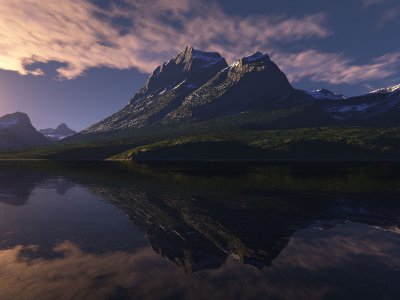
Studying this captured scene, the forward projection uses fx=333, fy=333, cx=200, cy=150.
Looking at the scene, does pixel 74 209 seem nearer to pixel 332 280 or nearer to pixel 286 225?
pixel 286 225

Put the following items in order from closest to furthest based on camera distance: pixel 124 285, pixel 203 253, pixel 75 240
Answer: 1. pixel 124 285
2. pixel 203 253
3. pixel 75 240

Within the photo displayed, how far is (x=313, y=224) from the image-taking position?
36.4m

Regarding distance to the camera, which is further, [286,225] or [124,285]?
[286,225]

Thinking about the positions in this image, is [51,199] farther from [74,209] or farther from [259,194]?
[259,194]

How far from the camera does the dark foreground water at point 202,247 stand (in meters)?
20.4

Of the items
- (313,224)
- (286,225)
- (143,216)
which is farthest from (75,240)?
(313,224)

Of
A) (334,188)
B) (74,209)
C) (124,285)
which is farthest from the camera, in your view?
(334,188)

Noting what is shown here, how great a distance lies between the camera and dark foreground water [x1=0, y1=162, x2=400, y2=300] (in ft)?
67.0

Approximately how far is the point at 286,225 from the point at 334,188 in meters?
31.5

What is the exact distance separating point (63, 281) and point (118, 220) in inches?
681

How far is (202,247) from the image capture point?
92.8 ft

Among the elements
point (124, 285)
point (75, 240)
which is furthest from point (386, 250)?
point (75, 240)

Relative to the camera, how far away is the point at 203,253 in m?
26.7

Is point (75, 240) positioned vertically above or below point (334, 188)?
above
